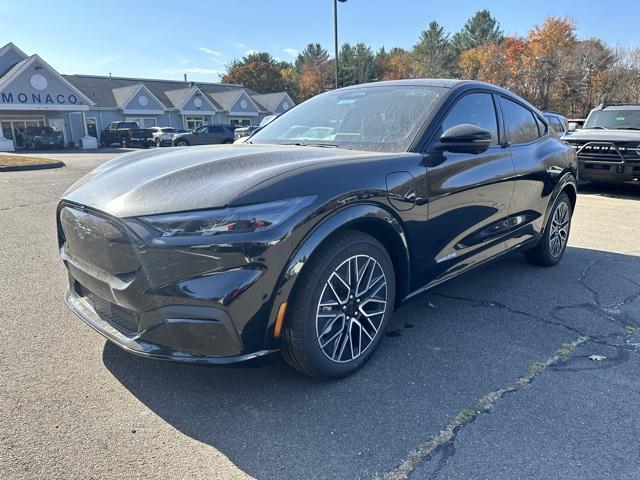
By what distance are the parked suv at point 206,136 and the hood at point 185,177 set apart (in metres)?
28.6

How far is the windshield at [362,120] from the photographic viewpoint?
128 inches

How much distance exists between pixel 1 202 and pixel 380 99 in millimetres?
8092

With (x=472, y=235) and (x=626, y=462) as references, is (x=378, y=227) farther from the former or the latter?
(x=626, y=462)

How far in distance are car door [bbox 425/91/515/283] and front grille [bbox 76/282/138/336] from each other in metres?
1.83

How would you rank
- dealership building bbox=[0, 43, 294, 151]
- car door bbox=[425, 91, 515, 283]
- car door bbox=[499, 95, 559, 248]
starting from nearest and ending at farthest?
car door bbox=[425, 91, 515, 283], car door bbox=[499, 95, 559, 248], dealership building bbox=[0, 43, 294, 151]

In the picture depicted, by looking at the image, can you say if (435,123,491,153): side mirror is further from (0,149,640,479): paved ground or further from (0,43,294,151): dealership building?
(0,43,294,151): dealership building

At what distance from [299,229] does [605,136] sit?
9.43 m

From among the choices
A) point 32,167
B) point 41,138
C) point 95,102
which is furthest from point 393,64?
point 32,167

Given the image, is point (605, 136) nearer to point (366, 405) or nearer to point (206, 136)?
point (366, 405)

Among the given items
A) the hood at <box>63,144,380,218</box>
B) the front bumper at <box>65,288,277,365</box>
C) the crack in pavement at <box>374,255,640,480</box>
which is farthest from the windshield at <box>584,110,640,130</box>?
the front bumper at <box>65,288,277,365</box>

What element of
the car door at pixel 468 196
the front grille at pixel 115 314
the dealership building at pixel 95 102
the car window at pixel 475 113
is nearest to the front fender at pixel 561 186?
the car door at pixel 468 196

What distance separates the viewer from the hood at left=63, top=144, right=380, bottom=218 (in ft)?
7.48

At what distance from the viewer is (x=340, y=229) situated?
2562 mm

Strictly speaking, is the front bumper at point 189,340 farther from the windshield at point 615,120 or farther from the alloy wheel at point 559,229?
the windshield at point 615,120
